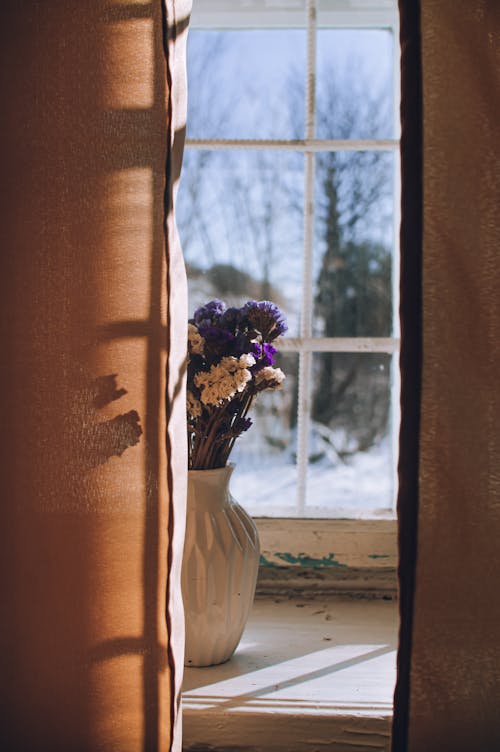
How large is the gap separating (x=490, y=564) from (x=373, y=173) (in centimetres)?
92

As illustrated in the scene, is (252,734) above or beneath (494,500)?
beneath

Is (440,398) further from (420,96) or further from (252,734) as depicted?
(252,734)

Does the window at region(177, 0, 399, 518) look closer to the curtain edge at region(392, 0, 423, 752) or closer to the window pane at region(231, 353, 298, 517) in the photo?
the window pane at region(231, 353, 298, 517)

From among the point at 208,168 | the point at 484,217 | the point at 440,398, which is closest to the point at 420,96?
the point at 484,217

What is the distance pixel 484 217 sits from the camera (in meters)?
0.95

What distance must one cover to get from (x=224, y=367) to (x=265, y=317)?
0.12 meters

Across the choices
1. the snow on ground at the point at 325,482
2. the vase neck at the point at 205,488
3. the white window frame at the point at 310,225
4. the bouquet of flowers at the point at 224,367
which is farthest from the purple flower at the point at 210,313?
the snow on ground at the point at 325,482

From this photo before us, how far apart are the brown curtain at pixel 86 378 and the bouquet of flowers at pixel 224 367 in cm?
15

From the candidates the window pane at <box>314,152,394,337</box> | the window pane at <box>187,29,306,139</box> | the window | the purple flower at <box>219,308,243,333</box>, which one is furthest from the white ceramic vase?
the window pane at <box>187,29,306,139</box>

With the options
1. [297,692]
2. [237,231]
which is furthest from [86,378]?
[237,231]

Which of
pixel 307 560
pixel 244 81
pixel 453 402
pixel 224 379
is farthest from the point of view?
pixel 244 81

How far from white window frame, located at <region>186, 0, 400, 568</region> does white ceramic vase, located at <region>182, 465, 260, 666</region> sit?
279mm

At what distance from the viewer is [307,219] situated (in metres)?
1.51

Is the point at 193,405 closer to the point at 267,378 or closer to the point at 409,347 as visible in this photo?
the point at 267,378
